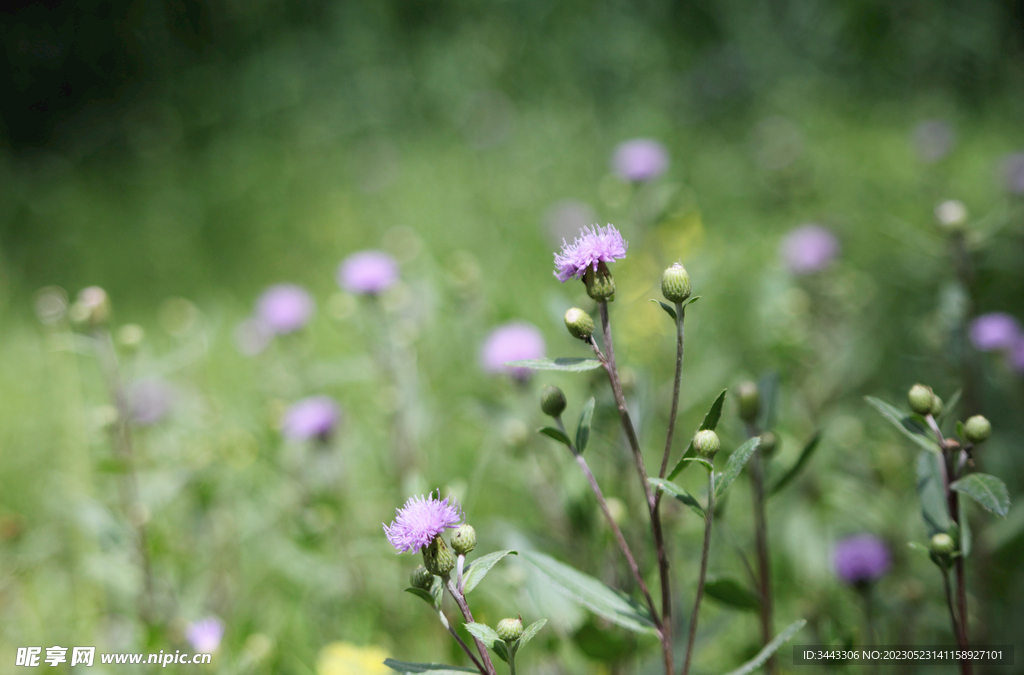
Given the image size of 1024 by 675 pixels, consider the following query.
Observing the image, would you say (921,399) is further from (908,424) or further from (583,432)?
(583,432)

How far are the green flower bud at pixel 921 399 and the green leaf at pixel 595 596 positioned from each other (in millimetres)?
353

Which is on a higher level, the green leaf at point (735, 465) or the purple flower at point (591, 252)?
the purple flower at point (591, 252)

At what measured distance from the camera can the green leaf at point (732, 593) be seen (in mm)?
847

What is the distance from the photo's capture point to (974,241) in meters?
1.14

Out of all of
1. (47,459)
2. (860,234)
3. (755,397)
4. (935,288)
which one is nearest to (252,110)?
(47,459)

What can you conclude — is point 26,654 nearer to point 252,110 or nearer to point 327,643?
point 327,643

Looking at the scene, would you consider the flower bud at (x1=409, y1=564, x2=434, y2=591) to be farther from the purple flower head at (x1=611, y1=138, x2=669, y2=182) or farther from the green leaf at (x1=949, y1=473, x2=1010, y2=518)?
the purple flower head at (x1=611, y1=138, x2=669, y2=182)

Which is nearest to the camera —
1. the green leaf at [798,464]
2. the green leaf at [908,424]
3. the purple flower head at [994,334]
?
the green leaf at [908,424]

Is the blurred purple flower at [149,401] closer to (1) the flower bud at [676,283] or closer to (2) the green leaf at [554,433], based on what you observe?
(2) the green leaf at [554,433]

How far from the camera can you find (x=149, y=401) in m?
1.74

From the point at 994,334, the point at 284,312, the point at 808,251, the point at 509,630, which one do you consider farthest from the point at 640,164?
the point at 509,630

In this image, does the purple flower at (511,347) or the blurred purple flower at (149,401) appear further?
the blurred purple flower at (149,401)

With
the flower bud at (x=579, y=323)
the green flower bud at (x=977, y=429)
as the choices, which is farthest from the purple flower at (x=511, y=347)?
the green flower bud at (x=977, y=429)

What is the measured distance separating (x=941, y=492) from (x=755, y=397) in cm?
22
